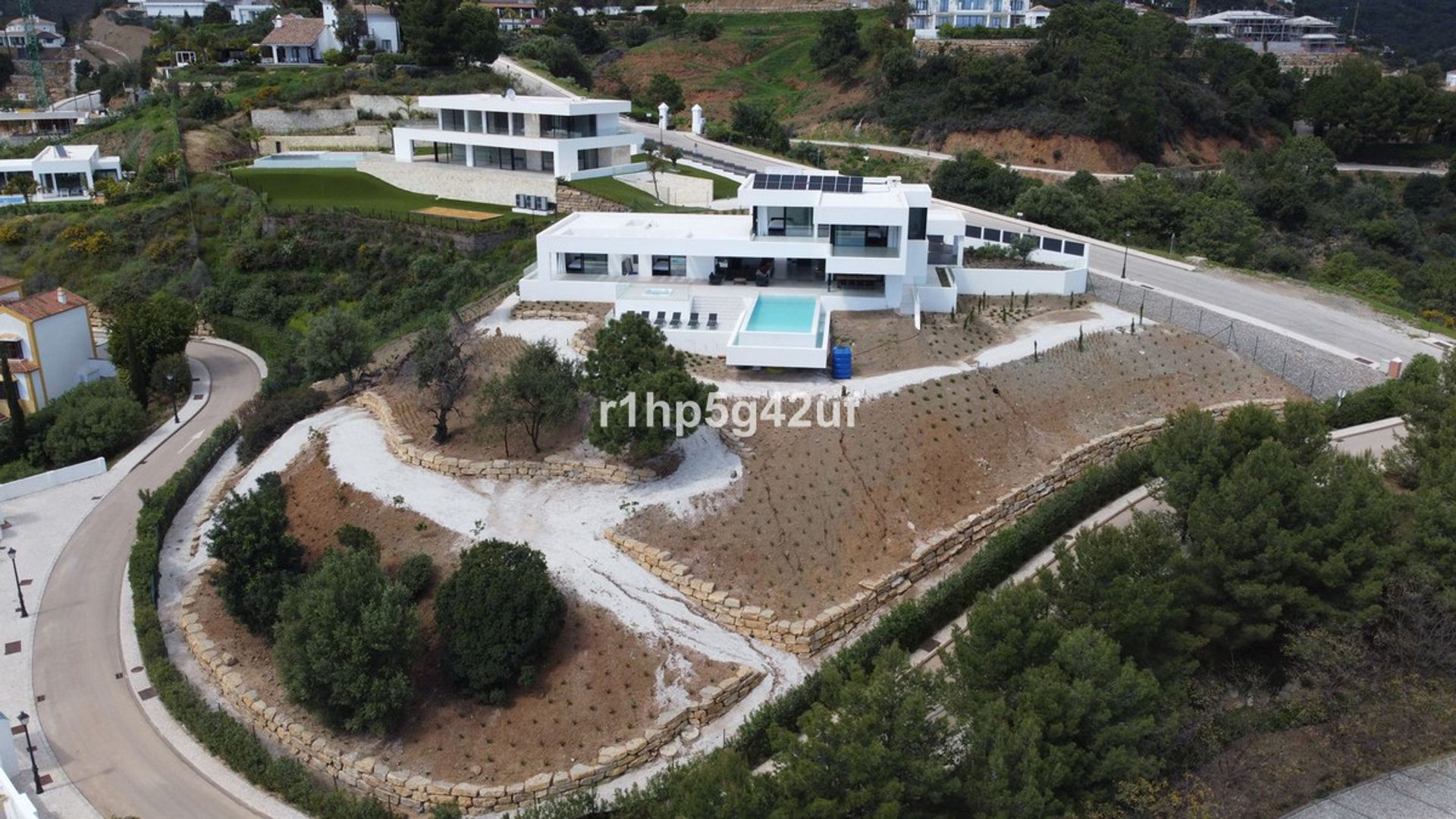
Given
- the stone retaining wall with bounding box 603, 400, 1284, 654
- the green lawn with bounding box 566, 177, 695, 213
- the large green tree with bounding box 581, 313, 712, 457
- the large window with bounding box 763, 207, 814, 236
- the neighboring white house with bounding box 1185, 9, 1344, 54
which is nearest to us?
the stone retaining wall with bounding box 603, 400, 1284, 654

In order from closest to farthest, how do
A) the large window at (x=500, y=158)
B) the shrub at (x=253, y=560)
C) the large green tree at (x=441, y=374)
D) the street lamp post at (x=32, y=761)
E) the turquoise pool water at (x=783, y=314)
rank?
1. the street lamp post at (x=32, y=761)
2. the shrub at (x=253, y=560)
3. the large green tree at (x=441, y=374)
4. the turquoise pool water at (x=783, y=314)
5. the large window at (x=500, y=158)

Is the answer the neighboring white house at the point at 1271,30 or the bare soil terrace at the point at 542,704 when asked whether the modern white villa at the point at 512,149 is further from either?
the neighboring white house at the point at 1271,30

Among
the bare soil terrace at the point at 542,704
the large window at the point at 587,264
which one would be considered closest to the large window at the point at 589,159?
the large window at the point at 587,264

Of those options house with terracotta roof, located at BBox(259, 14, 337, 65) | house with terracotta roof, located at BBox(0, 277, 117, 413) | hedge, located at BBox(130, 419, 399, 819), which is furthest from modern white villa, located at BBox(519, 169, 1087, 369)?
house with terracotta roof, located at BBox(259, 14, 337, 65)

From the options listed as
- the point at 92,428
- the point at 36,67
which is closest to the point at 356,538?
the point at 92,428

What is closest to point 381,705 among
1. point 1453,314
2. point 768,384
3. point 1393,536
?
point 768,384

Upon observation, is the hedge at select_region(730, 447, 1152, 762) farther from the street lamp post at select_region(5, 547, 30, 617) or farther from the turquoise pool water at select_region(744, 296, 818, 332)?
the street lamp post at select_region(5, 547, 30, 617)
